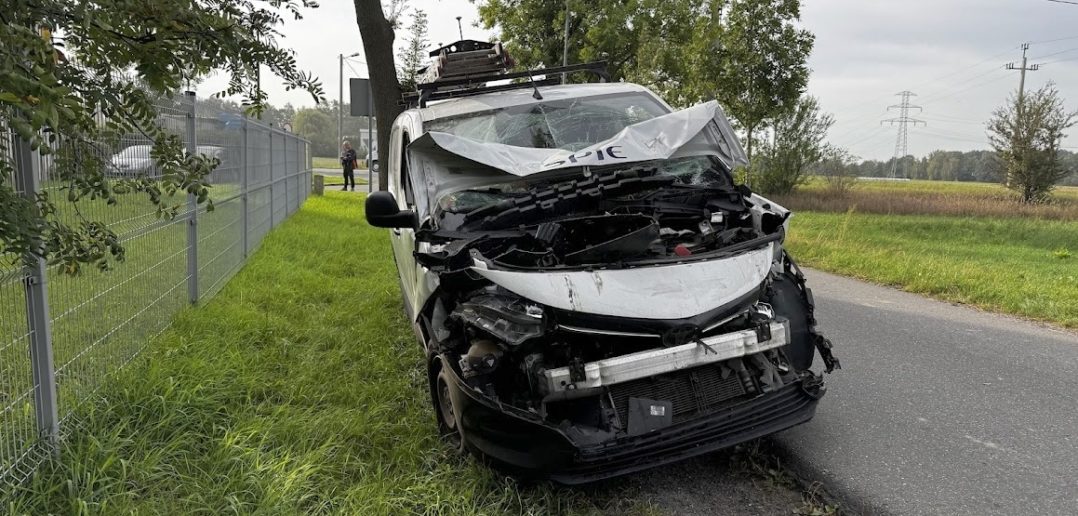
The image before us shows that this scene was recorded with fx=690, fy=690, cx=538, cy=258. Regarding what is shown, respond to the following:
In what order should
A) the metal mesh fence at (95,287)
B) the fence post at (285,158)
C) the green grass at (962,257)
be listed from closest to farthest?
1. the metal mesh fence at (95,287)
2. the green grass at (962,257)
3. the fence post at (285,158)

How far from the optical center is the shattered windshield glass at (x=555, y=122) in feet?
15.1

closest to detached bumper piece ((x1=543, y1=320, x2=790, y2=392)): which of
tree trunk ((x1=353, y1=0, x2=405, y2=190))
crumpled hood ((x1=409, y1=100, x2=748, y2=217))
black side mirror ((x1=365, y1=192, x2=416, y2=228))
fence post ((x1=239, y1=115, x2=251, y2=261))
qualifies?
crumpled hood ((x1=409, y1=100, x2=748, y2=217))

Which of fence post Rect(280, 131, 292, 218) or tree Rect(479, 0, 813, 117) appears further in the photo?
tree Rect(479, 0, 813, 117)

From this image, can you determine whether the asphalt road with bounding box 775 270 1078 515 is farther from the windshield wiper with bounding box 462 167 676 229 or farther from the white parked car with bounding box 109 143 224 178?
the white parked car with bounding box 109 143 224 178

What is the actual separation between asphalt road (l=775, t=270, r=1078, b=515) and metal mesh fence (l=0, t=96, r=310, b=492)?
10.7ft

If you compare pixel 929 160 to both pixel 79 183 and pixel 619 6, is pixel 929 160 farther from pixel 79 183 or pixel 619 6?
pixel 79 183

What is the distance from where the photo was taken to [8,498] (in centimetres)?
270

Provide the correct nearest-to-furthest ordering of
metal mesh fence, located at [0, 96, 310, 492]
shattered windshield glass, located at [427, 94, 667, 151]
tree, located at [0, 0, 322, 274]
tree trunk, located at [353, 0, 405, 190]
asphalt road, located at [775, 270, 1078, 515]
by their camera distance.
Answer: tree, located at [0, 0, 322, 274] → metal mesh fence, located at [0, 96, 310, 492] → asphalt road, located at [775, 270, 1078, 515] → shattered windshield glass, located at [427, 94, 667, 151] → tree trunk, located at [353, 0, 405, 190]

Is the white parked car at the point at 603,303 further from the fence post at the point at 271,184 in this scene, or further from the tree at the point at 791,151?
the tree at the point at 791,151

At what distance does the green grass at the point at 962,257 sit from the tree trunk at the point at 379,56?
6.48 metres

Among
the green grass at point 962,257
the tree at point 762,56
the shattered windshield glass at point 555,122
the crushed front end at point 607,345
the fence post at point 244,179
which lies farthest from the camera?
the tree at point 762,56

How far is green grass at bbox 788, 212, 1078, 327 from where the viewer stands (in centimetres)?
707

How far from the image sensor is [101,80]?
7.22ft

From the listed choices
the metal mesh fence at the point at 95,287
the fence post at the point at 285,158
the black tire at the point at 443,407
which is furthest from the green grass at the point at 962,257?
the fence post at the point at 285,158
